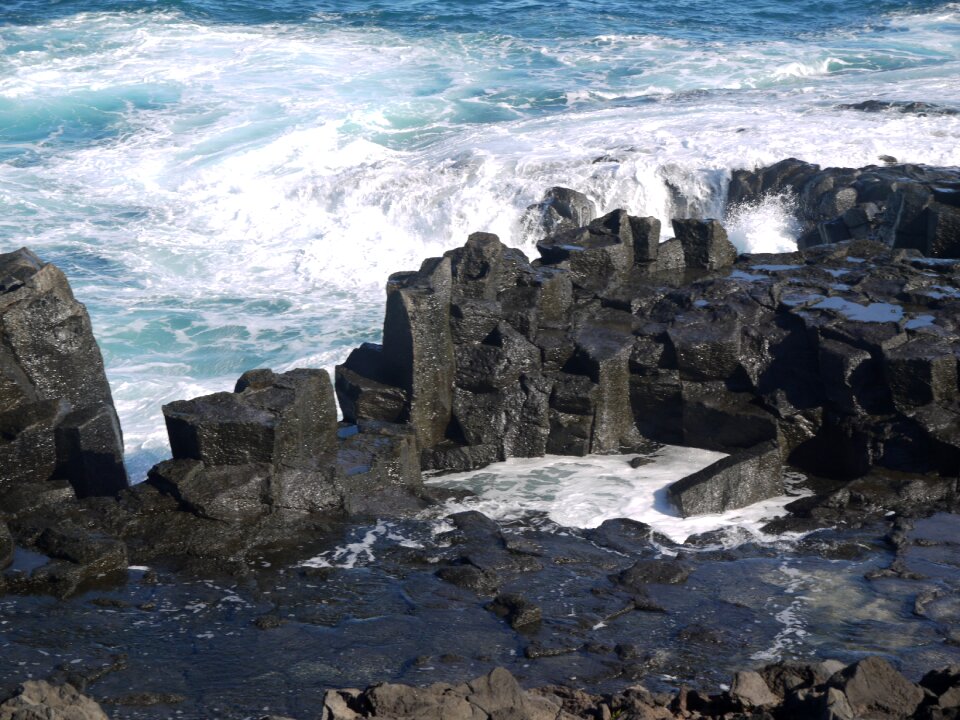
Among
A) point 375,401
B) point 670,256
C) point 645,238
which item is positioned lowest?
point 375,401

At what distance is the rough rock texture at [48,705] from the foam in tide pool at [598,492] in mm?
3942

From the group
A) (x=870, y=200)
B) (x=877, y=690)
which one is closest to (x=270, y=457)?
(x=877, y=690)

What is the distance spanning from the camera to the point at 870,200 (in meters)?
15.3

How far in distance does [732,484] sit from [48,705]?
5637 mm

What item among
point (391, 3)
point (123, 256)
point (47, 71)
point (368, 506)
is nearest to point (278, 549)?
point (368, 506)

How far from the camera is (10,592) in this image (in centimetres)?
771

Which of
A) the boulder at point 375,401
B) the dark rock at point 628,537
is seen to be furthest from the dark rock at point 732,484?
the boulder at point 375,401

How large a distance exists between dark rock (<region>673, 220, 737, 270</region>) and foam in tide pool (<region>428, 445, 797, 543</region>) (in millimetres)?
2515

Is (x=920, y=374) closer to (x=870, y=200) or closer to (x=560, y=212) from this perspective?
(x=870, y=200)

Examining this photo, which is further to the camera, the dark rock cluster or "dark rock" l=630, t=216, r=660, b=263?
"dark rock" l=630, t=216, r=660, b=263

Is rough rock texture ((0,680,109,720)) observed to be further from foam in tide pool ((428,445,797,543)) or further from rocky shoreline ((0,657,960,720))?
foam in tide pool ((428,445,797,543))

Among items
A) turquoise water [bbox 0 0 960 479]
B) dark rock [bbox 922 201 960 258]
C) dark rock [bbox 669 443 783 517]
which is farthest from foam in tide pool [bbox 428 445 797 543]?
dark rock [bbox 922 201 960 258]

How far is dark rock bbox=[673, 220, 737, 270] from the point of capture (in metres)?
12.2

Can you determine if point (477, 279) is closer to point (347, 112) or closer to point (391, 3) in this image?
point (347, 112)
